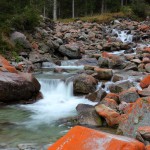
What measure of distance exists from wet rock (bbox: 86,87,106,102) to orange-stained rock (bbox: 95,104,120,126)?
2595mm

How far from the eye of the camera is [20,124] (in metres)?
10.5

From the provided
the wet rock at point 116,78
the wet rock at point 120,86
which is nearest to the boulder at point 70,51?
the wet rock at point 116,78

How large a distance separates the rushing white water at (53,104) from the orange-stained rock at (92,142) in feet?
14.5

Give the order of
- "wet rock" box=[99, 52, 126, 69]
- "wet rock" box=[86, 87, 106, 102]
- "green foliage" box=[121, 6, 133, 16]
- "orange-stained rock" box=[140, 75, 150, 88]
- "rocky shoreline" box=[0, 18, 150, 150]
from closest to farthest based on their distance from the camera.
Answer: "rocky shoreline" box=[0, 18, 150, 150]
"wet rock" box=[86, 87, 106, 102]
"orange-stained rock" box=[140, 75, 150, 88]
"wet rock" box=[99, 52, 126, 69]
"green foliage" box=[121, 6, 133, 16]

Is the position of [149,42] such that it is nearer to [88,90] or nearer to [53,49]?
[53,49]

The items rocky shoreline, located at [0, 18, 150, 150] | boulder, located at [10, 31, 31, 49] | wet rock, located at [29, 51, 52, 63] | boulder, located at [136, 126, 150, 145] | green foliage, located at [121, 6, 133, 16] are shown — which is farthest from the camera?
green foliage, located at [121, 6, 133, 16]

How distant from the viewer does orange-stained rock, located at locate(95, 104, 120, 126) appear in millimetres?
10000

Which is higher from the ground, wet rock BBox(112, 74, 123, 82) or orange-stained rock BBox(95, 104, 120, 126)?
wet rock BBox(112, 74, 123, 82)

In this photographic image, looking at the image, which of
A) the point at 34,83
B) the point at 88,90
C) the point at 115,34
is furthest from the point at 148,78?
the point at 115,34

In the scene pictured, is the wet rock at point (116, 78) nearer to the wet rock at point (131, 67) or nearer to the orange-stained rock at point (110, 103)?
the wet rock at point (131, 67)

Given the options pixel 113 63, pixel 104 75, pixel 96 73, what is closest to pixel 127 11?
pixel 113 63

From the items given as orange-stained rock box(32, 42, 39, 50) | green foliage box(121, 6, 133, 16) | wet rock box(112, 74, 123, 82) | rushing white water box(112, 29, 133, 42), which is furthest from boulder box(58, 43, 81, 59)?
green foliage box(121, 6, 133, 16)

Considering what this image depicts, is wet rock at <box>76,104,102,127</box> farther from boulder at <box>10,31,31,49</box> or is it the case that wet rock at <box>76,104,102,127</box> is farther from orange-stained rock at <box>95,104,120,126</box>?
boulder at <box>10,31,31,49</box>

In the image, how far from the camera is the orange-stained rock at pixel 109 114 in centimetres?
1000
